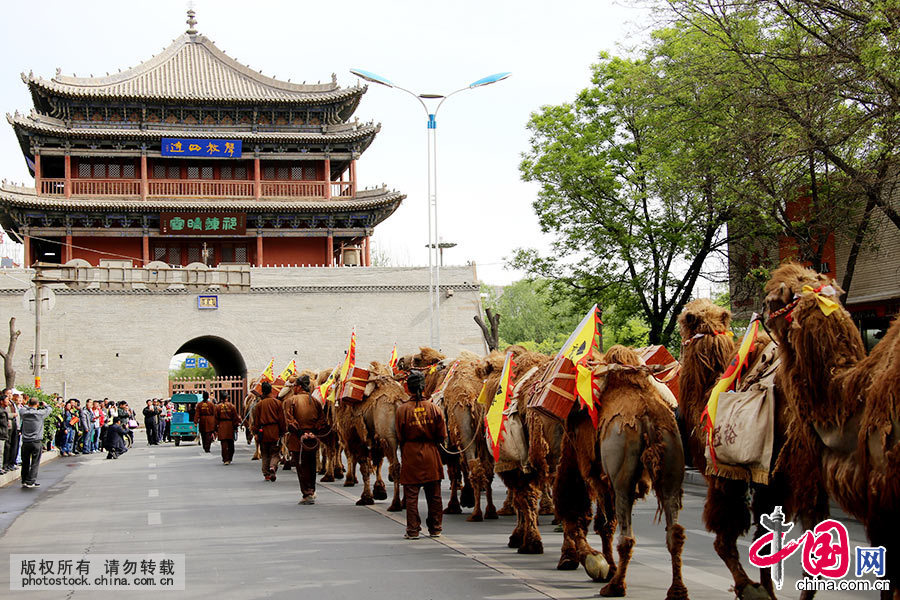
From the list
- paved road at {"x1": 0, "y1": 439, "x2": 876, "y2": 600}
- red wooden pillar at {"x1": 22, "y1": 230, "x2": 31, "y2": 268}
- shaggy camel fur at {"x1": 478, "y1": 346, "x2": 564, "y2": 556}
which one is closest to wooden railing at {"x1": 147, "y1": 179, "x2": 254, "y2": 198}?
red wooden pillar at {"x1": 22, "y1": 230, "x2": 31, "y2": 268}

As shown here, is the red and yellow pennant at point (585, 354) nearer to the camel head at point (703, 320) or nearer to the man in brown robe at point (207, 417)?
the camel head at point (703, 320)

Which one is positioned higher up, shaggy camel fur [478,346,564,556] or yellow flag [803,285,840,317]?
yellow flag [803,285,840,317]

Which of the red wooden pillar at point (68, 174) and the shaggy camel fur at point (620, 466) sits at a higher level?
the red wooden pillar at point (68, 174)

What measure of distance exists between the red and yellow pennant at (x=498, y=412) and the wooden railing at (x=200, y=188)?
37.0m

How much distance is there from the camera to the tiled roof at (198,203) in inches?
1634

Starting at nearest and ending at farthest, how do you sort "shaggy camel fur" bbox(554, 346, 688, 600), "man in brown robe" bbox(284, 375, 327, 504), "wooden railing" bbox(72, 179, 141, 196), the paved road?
"shaggy camel fur" bbox(554, 346, 688, 600)
the paved road
"man in brown robe" bbox(284, 375, 327, 504)
"wooden railing" bbox(72, 179, 141, 196)

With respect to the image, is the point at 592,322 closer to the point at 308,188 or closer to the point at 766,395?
the point at 766,395

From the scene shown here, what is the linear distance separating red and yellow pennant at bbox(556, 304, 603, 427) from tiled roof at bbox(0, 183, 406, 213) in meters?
36.7

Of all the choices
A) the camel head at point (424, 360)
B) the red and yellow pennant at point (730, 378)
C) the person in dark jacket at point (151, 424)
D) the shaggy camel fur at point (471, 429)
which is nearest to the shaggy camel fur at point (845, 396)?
the red and yellow pennant at point (730, 378)

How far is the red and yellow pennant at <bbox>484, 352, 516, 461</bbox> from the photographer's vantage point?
932 centimetres

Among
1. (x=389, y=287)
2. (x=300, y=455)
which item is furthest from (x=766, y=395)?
(x=389, y=287)

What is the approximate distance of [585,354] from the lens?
313 inches

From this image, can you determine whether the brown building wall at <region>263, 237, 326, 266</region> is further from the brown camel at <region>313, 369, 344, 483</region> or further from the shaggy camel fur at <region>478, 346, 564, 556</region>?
the shaggy camel fur at <region>478, 346, 564, 556</region>

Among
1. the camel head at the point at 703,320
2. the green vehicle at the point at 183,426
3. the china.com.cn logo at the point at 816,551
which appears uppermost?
the camel head at the point at 703,320
